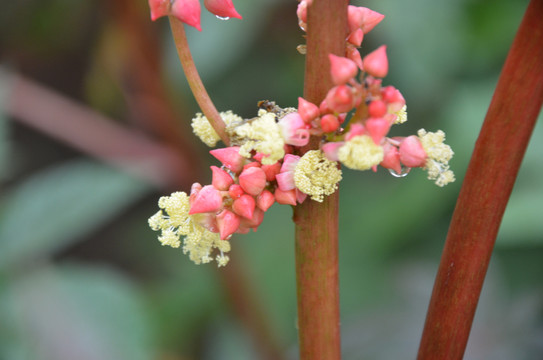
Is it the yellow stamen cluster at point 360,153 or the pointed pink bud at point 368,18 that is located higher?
the pointed pink bud at point 368,18

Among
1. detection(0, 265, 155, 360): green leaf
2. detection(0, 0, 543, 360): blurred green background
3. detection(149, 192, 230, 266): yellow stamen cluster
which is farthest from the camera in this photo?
detection(0, 0, 543, 360): blurred green background

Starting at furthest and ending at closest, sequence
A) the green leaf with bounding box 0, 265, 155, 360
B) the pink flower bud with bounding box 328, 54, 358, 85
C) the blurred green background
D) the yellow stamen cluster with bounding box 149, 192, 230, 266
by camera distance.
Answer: the blurred green background
the green leaf with bounding box 0, 265, 155, 360
the yellow stamen cluster with bounding box 149, 192, 230, 266
the pink flower bud with bounding box 328, 54, 358, 85

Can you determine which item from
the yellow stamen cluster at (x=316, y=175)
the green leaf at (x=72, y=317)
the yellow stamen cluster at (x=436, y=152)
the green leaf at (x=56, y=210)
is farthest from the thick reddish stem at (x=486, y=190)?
the green leaf at (x=56, y=210)

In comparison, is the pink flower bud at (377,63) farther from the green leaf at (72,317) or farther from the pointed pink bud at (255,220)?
the green leaf at (72,317)

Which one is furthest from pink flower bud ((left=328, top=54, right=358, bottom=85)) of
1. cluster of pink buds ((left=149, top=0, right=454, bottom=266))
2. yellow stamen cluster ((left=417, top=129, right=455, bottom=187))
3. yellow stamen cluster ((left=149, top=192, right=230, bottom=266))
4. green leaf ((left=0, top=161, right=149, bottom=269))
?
green leaf ((left=0, top=161, right=149, bottom=269))

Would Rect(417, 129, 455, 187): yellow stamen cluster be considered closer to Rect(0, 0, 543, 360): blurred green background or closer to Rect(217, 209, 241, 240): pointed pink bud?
Rect(217, 209, 241, 240): pointed pink bud

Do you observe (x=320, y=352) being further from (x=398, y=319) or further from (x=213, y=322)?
(x=213, y=322)

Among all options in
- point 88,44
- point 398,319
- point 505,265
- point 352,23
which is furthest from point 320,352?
point 88,44
